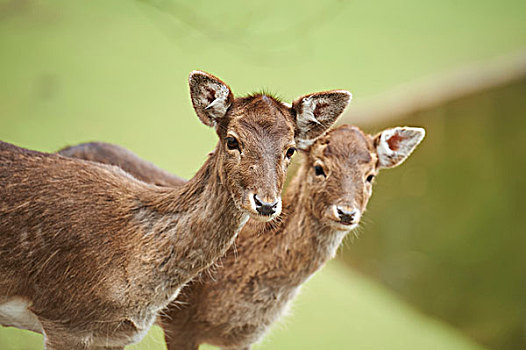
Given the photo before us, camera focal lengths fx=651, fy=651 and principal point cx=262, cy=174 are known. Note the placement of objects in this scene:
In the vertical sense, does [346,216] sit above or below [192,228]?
above

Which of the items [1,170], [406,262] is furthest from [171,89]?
[1,170]

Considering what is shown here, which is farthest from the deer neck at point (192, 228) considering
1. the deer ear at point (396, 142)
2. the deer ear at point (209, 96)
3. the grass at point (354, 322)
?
the grass at point (354, 322)

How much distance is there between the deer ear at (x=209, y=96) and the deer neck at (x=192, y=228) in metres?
0.13

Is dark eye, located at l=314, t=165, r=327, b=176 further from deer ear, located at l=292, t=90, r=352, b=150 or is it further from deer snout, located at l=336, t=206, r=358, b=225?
deer ear, located at l=292, t=90, r=352, b=150

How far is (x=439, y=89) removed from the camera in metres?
4.26

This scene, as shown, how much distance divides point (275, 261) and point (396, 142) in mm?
608

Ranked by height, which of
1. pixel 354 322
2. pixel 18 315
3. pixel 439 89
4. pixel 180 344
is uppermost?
pixel 439 89

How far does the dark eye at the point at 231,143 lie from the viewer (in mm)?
1757

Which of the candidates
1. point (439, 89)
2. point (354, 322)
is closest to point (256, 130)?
point (354, 322)

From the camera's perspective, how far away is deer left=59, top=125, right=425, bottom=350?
2275mm

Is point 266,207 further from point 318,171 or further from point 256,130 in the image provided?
point 318,171

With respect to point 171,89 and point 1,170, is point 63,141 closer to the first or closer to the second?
point 171,89

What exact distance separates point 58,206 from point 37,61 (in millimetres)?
3043

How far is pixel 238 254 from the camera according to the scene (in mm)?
2363
